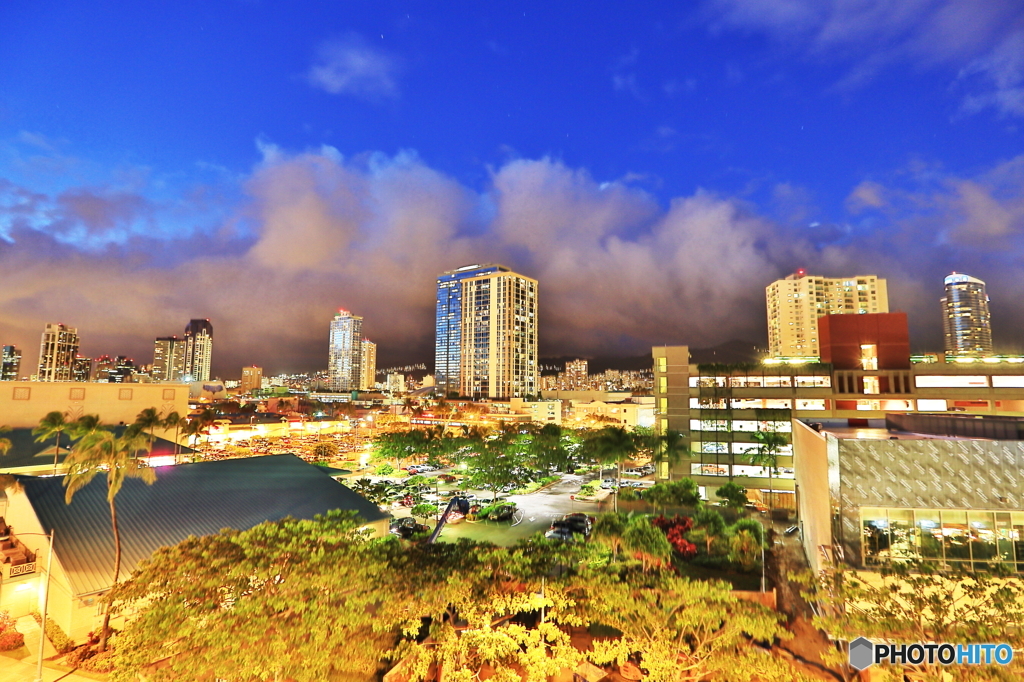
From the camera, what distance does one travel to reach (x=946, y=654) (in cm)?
1519

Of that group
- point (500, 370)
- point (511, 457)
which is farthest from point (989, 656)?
point (500, 370)

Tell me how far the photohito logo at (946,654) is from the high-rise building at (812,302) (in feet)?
544

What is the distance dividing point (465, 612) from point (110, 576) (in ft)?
58.7

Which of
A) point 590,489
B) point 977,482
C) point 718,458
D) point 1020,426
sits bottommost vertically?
point 590,489

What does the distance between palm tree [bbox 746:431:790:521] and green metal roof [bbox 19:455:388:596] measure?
42538 millimetres

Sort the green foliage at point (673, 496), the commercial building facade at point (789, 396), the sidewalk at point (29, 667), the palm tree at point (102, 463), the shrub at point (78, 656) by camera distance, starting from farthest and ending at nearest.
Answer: the commercial building facade at point (789, 396)
the green foliage at point (673, 496)
the palm tree at point (102, 463)
the shrub at point (78, 656)
the sidewalk at point (29, 667)

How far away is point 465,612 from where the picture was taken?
1803 centimetres

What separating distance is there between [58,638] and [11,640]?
2.06 meters

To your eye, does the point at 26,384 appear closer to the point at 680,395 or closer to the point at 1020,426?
the point at 680,395

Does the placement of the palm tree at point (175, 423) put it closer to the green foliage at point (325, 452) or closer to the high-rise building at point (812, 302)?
the green foliage at point (325, 452)

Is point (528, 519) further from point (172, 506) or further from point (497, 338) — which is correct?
point (497, 338)

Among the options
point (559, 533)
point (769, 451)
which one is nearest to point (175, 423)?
point (559, 533)

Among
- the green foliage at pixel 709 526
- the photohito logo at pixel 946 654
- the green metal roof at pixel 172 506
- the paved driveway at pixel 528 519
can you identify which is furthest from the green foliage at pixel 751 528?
the green metal roof at pixel 172 506

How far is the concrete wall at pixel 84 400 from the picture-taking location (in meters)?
54.3
